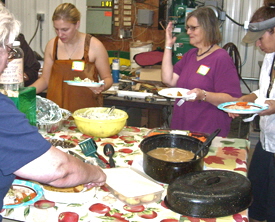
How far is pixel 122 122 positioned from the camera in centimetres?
221

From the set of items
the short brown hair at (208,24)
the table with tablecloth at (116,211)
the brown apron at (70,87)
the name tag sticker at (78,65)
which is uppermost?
the short brown hair at (208,24)

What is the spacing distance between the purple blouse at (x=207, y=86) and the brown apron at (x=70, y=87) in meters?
0.82

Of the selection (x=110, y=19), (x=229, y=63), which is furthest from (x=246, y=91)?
(x=229, y=63)

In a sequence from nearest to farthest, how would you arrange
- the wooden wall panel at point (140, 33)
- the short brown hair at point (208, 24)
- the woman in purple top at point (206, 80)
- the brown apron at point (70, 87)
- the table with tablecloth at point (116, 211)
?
the table with tablecloth at point (116, 211)
the woman in purple top at point (206, 80)
the short brown hair at point (208, 24)
the brown apron at point (70, 87)
the wooden wall panel at point (140, 33)

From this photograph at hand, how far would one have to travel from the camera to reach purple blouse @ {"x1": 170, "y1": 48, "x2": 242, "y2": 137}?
98.1 inches

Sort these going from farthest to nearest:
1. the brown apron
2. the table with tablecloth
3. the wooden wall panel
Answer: the wooden wall panel → the brown apron → the table with tablecloth

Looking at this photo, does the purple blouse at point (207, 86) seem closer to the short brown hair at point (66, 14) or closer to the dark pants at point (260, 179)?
the dark pants at point (260, 179)

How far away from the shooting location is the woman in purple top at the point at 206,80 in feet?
8.16

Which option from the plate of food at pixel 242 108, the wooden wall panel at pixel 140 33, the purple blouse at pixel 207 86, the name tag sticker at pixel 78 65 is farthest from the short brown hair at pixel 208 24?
the wooden wall panel at pixel 140 33

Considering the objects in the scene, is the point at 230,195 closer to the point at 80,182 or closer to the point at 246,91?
the point at 80,182

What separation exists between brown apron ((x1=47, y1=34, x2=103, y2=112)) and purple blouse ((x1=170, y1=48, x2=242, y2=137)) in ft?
2.68

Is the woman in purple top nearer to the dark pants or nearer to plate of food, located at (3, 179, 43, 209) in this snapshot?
the dark pants

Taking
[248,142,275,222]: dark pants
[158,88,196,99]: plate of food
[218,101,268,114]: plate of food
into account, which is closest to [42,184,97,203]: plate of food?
[218,101,268,114]: plate of food

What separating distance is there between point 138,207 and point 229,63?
4.83 ft
